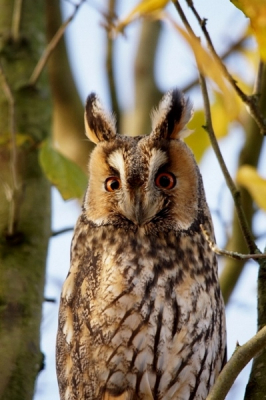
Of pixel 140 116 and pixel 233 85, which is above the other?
pixel 140 116

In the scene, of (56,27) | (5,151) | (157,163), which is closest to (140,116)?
(56,27)

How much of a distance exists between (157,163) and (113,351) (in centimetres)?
70

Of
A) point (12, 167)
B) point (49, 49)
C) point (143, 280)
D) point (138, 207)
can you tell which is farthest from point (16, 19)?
point (143, 280)

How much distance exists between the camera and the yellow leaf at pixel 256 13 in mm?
1268

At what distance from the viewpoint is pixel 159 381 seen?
2438mm

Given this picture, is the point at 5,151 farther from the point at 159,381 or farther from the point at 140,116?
the point at 140,116

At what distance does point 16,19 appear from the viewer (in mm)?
3260

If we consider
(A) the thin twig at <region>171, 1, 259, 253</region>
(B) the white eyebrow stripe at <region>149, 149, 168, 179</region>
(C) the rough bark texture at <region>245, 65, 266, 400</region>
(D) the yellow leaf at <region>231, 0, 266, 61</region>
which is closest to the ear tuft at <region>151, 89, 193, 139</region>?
(B) the white eyebrow stripe at <region>149, 149, 168, 179</region>

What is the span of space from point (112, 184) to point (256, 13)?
4.64 ft

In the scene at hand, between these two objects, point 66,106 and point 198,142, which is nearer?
point 198,142

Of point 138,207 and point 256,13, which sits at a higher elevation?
point 138,207

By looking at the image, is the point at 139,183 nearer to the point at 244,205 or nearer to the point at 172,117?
the point at 172,117

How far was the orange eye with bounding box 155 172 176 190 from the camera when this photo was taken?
8.52ft

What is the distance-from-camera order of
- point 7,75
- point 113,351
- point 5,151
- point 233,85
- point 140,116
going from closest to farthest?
point 233,85, point 113,351, point 5,151, point 7,75, point 140,116
